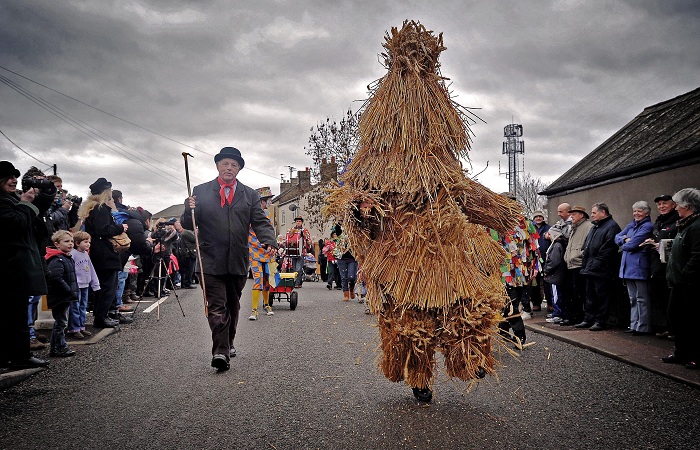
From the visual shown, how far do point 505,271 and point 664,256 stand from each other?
2.07 meters

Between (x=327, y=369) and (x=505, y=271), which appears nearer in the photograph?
(x=327, y=369)

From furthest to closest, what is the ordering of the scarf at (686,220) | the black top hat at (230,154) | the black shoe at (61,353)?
the black shoe at (61,353) < the scarf at (686,220) < the black top hat at (230,154)

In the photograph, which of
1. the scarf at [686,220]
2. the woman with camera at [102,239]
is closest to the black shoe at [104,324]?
the woman with camera at [102,239]

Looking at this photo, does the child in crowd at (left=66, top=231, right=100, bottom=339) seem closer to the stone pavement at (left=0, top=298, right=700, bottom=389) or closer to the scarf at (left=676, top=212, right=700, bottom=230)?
the stone pavement at (left=0, top=298, right=700, bottom=389)

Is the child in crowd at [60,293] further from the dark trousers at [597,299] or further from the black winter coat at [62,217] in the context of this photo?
the dark trousers at [597,299]

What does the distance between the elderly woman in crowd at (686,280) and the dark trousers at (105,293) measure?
7.76m

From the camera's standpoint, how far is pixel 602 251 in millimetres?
8406

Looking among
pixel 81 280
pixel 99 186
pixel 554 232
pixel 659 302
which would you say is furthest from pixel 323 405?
pixel 554 232

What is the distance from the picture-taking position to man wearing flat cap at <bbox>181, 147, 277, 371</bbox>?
554 centimetres

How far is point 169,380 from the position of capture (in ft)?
16.6

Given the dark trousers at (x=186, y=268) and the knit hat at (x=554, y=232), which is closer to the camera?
the knit hat at (x=554, y=232)

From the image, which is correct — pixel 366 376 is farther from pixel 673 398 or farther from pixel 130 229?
pixel 130 229

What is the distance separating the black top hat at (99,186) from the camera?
8.23 meters

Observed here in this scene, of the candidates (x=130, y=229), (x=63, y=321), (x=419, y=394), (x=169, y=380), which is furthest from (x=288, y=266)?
(x=419, y=394)
